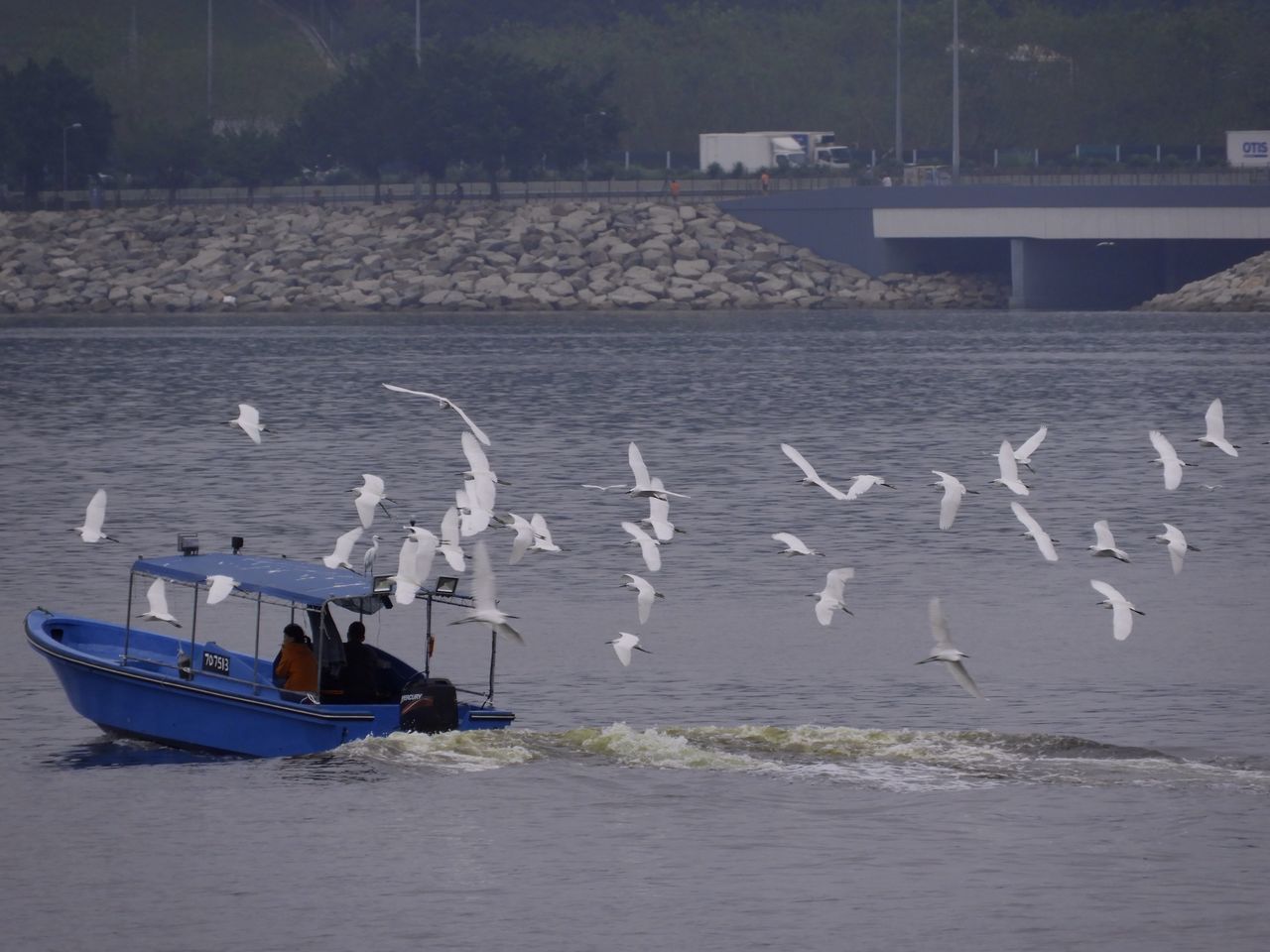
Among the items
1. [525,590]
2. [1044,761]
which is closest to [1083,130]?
[525,590]

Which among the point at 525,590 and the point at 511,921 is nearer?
the point at 511,921

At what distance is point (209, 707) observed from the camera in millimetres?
30844

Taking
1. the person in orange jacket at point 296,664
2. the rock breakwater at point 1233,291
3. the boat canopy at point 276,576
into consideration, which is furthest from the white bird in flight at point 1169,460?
the rock breakwater at point 1233,291

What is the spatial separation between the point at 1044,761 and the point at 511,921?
8.22 m

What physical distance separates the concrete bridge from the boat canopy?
90841 mm

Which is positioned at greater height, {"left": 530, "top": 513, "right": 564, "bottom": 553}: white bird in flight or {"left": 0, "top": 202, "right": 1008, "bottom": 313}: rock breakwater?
{"left": 0, "top": 202, "right": 1008, "bottom": 313}: rock breakwater

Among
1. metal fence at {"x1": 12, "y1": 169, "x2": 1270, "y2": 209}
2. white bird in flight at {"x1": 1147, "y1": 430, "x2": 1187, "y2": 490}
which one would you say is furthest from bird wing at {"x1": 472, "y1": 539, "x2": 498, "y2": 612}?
metal fence at {"x1": 12, "y1": 169, "x2": 1270, "y2": 209}

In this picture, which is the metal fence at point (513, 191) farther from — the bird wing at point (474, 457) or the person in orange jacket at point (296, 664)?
the person in orange jacket at point (296, 664)

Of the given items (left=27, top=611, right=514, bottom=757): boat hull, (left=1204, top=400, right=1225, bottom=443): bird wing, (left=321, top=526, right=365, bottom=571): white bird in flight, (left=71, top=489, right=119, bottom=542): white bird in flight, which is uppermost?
(left=1204, top=400, right=1225, bottom=443): bird wing

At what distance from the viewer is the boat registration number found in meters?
31.4

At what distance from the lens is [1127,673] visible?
36250mm

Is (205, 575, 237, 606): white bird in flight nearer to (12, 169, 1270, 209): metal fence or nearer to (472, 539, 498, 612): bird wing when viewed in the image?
(472, 539, 498, 612): bird wing

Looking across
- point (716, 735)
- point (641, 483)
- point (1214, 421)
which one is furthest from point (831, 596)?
point (1214, 421)

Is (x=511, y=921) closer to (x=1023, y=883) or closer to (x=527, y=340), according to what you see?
(x=1023, y=883)
